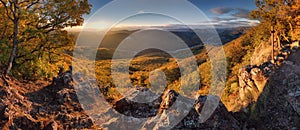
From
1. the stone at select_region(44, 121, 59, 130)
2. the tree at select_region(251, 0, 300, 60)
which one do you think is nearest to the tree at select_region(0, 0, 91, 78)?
the stone at select_region(44, 121, 59, 130)

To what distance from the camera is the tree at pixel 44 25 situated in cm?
1543

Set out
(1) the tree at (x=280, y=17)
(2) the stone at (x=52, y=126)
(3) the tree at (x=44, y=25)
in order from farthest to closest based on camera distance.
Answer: (1) the tree at (x=280, y=17), (3) the tree at (x=44, y=25), (2) the stone at (x=52, y=126)

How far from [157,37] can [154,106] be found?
244 feet

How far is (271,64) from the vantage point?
16.5m

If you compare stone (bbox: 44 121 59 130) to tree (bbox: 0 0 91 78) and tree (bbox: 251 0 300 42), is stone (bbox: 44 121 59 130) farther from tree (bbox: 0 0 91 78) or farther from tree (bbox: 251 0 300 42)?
tree (bbox: 251 0 300 42)

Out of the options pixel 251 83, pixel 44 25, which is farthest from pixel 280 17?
pixel 44 25

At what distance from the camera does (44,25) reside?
16.7 metres

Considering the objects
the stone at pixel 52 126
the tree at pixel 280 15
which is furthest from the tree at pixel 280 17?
the stone at pixel 52 126

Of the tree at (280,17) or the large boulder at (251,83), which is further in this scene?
the tree at (280,17)

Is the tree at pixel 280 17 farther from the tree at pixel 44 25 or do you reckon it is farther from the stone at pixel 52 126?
the stone at pixel 52 126

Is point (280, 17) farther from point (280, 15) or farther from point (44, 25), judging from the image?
point (44, 25)

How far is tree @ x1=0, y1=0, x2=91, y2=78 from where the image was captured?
50.6 feet

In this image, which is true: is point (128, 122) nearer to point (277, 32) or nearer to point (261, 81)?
point (261, 81)

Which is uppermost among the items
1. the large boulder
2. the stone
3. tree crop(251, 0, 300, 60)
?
tree crop(251, 0, 300, 60)
